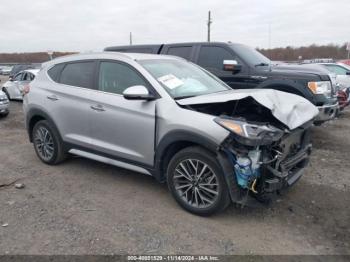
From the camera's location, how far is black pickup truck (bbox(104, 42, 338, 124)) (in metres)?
6.59

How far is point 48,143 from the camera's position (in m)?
5.50

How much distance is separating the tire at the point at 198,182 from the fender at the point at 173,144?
107 millimetres

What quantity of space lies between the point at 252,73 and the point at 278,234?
13.9 ft

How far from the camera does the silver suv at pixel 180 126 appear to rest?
3480 millimetres

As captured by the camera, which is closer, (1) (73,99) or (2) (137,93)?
(2) (137,93)

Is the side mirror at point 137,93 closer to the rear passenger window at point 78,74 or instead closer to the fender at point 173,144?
the fender at point 173,144

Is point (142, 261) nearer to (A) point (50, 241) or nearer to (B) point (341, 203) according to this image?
(A) point (50, 241)

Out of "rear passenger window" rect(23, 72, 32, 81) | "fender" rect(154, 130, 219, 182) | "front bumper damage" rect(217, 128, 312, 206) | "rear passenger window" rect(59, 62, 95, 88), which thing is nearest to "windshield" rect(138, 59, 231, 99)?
"fender" rect(154, 130, 219, 182)

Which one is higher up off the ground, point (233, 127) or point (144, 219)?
point (233, 127)

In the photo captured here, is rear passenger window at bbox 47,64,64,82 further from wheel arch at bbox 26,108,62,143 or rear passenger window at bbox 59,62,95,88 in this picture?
wheel arch at bbox 26,108,62,143

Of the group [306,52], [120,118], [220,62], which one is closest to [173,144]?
[120,118]

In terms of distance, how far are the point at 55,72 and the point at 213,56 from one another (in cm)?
354

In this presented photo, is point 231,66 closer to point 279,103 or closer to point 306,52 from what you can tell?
point 279,103

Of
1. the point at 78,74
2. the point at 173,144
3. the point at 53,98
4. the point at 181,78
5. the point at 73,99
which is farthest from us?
the point at 53,98
